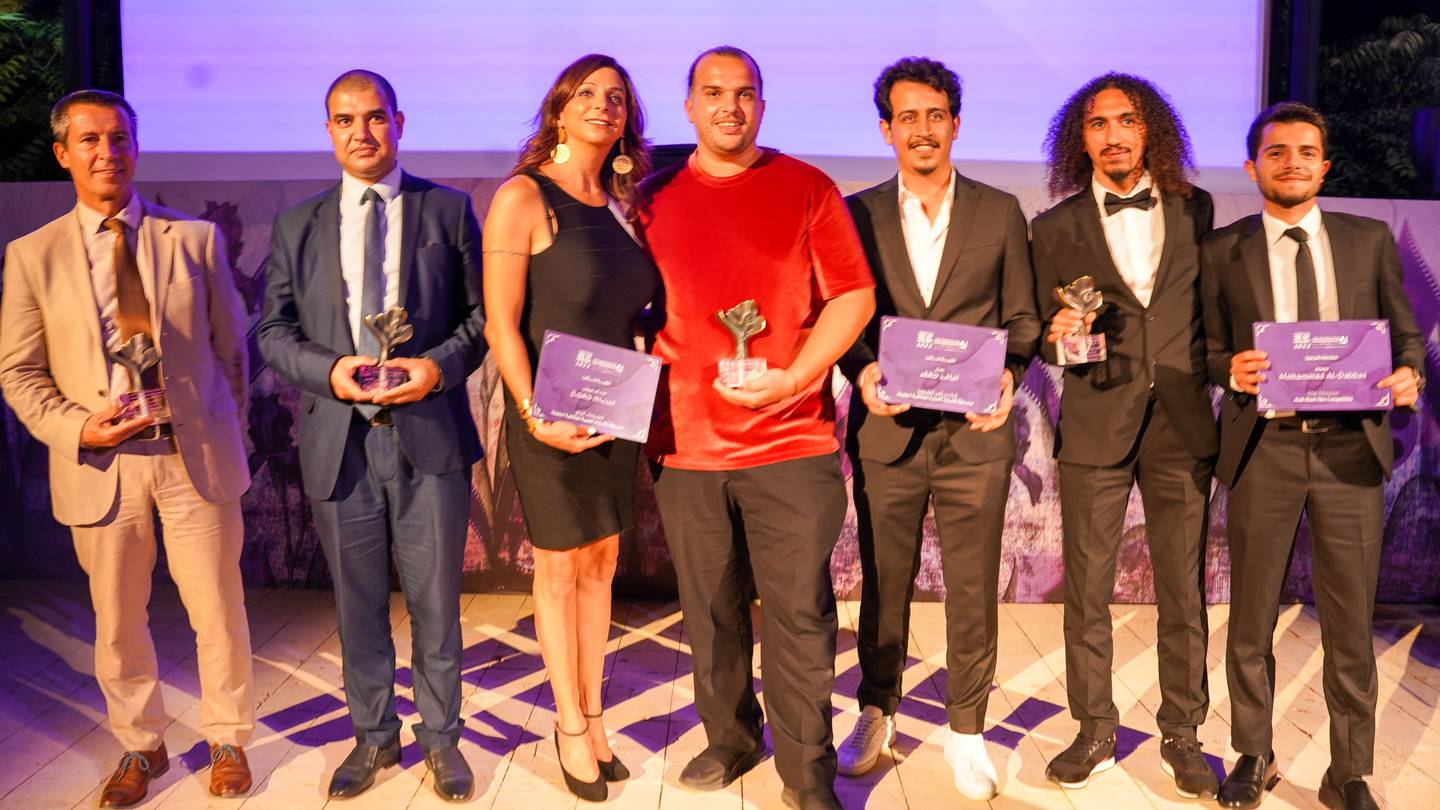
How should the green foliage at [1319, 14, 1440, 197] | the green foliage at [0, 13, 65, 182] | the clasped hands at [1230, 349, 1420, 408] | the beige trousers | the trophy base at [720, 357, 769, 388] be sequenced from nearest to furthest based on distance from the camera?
1. the trophy base at [720, 357, 769, 388]
2. the clasped hands at [1230, 349, 1420, 408]
3. the beige trousers
4. the green foliage at [1319, 14, 1440, 197]
5. the green foliage at [0, 13, 65, 182]

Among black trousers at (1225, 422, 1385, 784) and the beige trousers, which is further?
the beige trousers

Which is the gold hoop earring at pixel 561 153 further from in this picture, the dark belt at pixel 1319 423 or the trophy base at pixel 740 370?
the dark belt at pixel 1319 423

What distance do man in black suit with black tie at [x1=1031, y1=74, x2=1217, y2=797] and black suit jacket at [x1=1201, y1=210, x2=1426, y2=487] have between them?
0.08m

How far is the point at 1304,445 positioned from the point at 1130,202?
0.73m

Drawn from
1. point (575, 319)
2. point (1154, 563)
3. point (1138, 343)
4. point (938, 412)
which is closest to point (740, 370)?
point (575, 319)

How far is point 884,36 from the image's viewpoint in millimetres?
4992

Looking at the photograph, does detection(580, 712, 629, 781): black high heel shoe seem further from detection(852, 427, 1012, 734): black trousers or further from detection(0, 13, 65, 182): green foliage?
detection(0, 13, 65, 182): green foliage

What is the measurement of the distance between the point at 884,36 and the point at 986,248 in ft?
7.50

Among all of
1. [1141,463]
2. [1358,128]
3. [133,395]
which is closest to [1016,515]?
[1141,463]

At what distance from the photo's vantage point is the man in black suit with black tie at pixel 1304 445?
9.52 ft

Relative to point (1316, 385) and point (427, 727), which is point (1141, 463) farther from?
point (427, 727)

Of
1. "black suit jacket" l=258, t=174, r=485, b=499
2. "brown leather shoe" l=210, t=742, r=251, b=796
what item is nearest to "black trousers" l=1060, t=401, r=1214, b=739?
"black suit jacket" l=258, t=174, r=485, b=499

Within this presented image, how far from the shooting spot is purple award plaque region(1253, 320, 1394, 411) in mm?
2789

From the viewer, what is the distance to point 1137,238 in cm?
310
